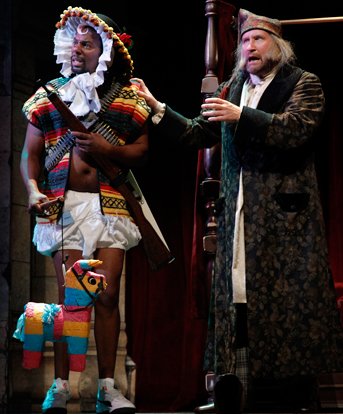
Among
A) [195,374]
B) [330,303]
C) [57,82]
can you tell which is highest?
[57,82]

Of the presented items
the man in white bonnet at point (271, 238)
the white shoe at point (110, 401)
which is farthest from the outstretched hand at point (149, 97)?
→ the white shoe at point (110, 401)

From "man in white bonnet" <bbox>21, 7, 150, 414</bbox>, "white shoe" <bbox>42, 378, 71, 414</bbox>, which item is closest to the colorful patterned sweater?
"man in white bonnet" <bbox>21, 7, 150, 414</bbox>

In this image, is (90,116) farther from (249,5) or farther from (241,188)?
(249,5)

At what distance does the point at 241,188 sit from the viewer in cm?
400

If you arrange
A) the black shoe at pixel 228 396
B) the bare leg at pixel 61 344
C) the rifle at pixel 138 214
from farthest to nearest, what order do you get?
the rifle at pixel 138 214, the bare leg at pixel 61 344, the black shoe at pixel 228 396

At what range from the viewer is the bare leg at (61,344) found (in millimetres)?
3949

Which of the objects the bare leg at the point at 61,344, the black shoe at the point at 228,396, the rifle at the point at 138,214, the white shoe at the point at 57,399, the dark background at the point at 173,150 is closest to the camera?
the black shoe at the point at 228,396

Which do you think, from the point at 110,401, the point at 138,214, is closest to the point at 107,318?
the point at 110,401

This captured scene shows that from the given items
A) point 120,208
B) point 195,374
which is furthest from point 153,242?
point 195,374

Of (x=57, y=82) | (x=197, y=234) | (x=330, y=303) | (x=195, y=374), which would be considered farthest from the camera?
(x=195, y=374)

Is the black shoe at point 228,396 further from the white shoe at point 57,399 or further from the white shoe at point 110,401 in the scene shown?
the white shoe at point 57,399

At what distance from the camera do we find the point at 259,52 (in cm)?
411

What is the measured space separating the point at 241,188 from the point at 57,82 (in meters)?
0.99

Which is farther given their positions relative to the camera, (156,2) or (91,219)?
(156,2)
